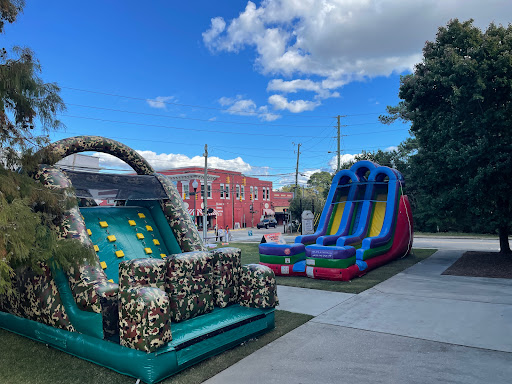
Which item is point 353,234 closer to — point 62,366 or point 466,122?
point 466,122

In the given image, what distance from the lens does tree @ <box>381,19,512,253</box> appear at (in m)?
9.91

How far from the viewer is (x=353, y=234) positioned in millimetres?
12172

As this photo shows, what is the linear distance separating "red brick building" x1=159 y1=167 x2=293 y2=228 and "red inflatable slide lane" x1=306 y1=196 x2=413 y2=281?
89.2 ft

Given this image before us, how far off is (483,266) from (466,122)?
4411mm

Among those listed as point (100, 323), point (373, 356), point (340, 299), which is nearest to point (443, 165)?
point (340, 299)

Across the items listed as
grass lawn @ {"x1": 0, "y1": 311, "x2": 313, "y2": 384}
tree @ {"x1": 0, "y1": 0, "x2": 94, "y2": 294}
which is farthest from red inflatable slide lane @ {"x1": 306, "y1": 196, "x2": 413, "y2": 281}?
tree @ {"x1": 0, "y1": 0, "x2": 94, "y2": 294}

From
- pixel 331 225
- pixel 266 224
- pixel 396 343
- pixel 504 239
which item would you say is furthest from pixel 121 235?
pixel 266 224

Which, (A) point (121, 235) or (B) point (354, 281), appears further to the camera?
(B) point (354, 281)

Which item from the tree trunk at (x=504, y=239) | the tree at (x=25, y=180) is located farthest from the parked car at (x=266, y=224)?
the tree at (x=25, y=180)

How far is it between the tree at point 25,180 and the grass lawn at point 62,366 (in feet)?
3.91

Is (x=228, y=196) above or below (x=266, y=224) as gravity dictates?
above

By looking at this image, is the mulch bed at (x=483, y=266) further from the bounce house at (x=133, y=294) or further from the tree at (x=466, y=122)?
the bounce house at (x=133, y=294)

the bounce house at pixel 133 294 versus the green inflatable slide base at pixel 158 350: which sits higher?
the bounce house at pixel 133 294

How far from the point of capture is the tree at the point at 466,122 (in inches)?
390
